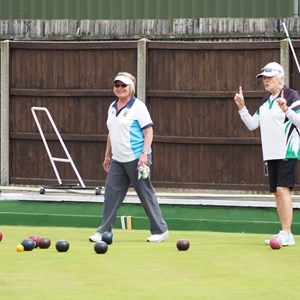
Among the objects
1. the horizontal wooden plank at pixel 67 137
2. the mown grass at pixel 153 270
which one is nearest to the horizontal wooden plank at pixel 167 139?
the horizontal wooden plank at pixel 67 137

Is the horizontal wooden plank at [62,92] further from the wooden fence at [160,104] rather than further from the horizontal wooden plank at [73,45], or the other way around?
the horizontal wooden plank at [73,45]

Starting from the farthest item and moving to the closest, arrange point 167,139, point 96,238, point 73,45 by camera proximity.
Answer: point 73,45
point 167,139
point 96,238

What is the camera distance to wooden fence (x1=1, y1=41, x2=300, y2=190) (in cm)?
1680

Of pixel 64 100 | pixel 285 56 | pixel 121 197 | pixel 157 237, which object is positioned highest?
pixel 285 56

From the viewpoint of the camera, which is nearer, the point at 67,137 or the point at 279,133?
the point at 279,133

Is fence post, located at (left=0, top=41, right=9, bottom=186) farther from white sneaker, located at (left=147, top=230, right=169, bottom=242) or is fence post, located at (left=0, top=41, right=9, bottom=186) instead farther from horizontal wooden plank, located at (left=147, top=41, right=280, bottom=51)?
white sneaker, located at (left=147, top=230, right=169, bottom=242)

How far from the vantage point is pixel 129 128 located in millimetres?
12492

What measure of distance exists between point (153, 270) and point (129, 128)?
100 inches

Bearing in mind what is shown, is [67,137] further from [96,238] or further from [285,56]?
[96,238]

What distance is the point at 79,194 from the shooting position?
642 inches

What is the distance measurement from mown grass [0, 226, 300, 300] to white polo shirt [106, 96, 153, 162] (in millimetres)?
828

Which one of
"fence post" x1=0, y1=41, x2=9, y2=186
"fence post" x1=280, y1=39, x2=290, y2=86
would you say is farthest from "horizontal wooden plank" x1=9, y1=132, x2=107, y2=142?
"fence post" x1=280, y1=39, x2=290, y2=86

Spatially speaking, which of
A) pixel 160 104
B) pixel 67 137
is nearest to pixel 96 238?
pixel 160 104

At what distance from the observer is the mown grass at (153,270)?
8883mm
